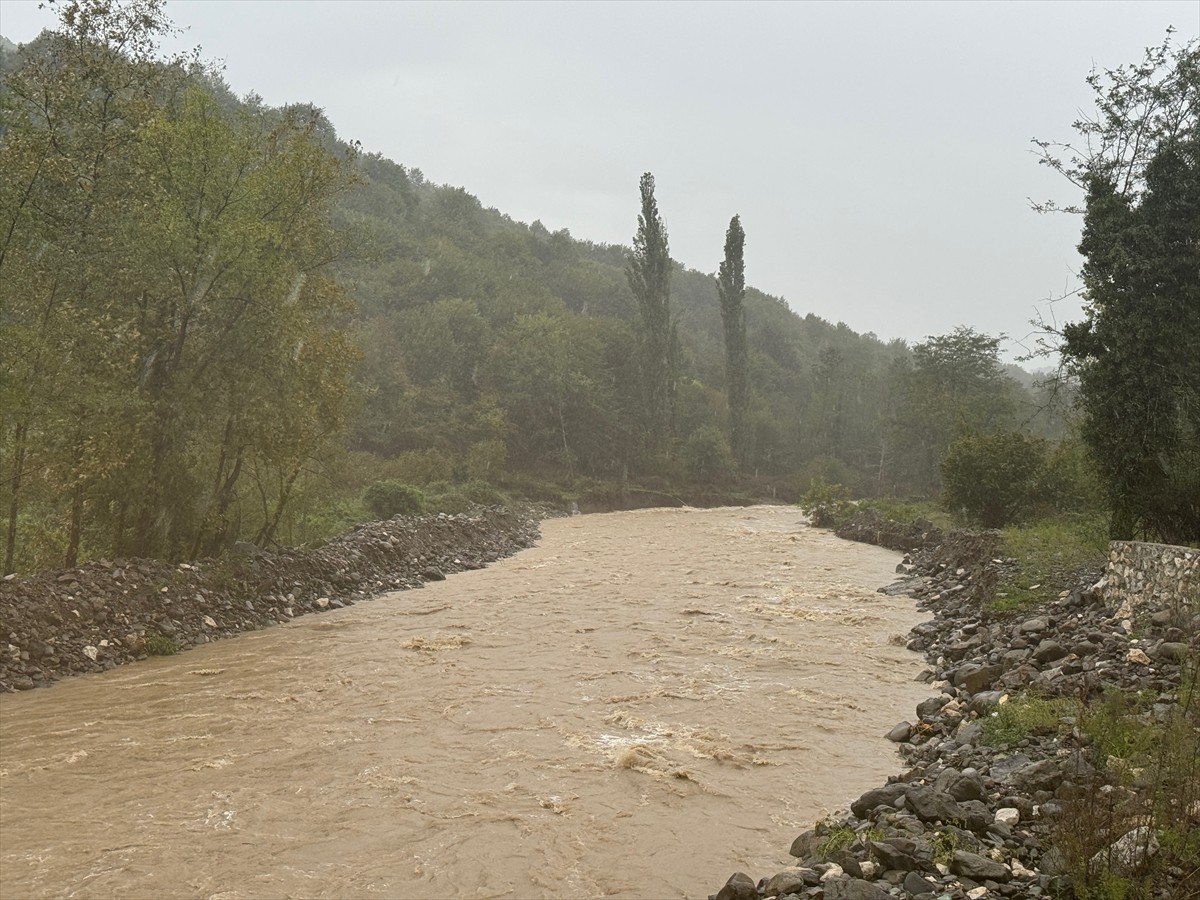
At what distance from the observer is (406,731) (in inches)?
394

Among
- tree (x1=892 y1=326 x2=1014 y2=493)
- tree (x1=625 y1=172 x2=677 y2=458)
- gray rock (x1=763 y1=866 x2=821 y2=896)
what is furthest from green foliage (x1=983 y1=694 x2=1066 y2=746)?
tree (x1=625 y1=172 x2=677 y2=458)

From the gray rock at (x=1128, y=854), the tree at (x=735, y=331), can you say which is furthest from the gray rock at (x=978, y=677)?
the tree at (x=735, y=331)

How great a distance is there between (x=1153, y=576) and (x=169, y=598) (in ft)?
49.3

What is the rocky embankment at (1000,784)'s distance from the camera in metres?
5.62

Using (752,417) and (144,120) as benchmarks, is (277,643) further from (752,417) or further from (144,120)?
(752,417)

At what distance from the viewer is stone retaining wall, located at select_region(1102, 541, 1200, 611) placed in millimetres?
10875

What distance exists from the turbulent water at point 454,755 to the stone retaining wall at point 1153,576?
309 cm

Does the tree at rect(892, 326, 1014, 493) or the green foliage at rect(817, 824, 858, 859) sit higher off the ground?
the tree at rect(892, 326, 1014, 493)

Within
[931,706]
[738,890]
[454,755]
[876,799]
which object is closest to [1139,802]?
[876,799]

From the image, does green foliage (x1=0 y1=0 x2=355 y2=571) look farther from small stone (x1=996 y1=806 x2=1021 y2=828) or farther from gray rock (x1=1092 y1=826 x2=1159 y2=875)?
gray rock (x1=1092 y1=826 x2=1159 y2=875)

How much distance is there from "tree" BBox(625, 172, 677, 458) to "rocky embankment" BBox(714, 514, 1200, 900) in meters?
48.3

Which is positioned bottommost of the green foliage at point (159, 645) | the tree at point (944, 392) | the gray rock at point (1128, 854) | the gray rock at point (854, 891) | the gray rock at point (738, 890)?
the green foliage at point (159, 645)

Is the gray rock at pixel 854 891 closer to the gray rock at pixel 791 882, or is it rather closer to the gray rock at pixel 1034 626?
the gray rock at pixel 791 882

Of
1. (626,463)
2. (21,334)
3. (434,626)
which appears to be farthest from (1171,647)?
(626,463)
